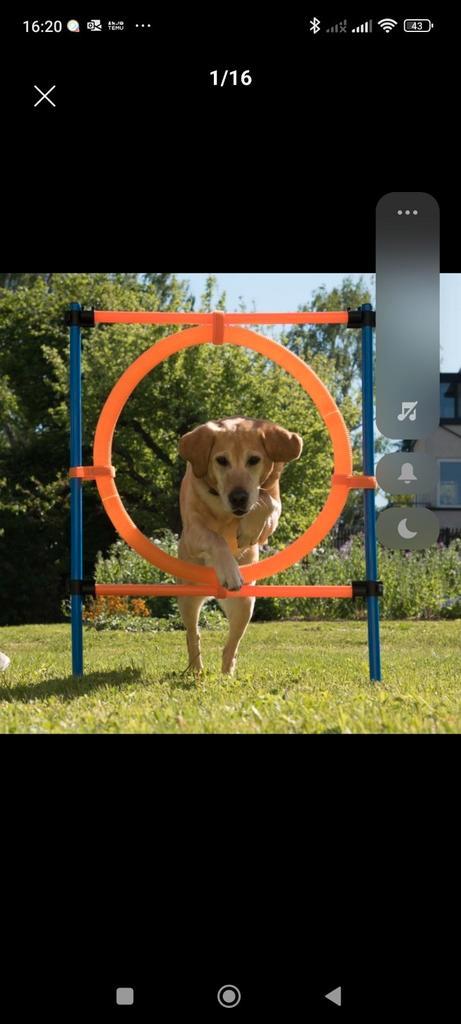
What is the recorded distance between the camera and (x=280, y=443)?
454 cm

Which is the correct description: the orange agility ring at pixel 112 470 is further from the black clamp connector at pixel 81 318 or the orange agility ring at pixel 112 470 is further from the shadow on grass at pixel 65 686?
the shadow on grass at pixel 65 686

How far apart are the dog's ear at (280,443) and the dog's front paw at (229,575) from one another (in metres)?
0.59

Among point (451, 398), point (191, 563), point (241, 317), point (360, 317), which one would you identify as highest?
point (451, 398)

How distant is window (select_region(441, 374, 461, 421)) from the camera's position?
48.1ft

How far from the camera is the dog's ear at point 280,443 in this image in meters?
4.53

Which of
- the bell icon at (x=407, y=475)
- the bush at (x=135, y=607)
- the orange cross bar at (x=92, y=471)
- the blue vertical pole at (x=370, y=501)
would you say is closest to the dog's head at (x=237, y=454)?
the blue vertical pole at (x=370, y=501)

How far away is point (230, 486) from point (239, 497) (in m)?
0.08

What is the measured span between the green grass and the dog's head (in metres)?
0.93

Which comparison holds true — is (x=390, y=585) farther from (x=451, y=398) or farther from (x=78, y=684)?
(x=78, y=684)

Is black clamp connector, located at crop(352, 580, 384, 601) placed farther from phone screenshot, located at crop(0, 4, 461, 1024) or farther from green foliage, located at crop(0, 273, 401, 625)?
green foliage, located at crop(0, 273, 401, 625)
